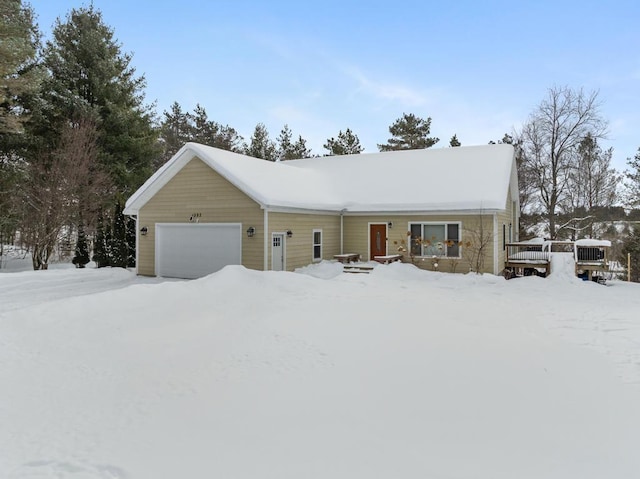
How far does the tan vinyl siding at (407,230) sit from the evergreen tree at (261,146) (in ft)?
78.3

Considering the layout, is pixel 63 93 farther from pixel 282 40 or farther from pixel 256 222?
pixel 256 222

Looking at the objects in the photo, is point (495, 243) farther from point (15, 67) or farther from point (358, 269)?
point (15, 67)

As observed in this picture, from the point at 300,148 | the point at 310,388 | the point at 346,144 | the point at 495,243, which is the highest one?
the point at 300,148

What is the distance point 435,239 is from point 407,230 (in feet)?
3.65

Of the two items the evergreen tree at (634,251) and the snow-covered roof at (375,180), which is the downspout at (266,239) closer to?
the snow-covered roof at (375,180)

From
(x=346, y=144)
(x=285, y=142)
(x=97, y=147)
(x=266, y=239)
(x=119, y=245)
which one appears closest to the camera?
(x=266, y=239)

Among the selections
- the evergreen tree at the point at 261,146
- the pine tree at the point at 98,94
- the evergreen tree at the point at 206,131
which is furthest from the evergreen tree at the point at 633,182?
the evergreen tree at the point at 206,131

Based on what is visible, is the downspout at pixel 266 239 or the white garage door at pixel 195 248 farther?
the white garage door at pixel 195 248

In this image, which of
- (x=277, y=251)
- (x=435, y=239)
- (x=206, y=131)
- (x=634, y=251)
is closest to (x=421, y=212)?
(x=435, y=239)

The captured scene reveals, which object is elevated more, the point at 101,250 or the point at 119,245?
the point at 119,245

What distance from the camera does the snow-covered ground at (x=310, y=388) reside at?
3.46m

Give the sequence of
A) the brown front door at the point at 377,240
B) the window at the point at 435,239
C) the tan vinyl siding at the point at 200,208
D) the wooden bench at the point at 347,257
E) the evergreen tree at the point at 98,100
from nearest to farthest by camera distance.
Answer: the tan vinyl siding at the point at 200,208 → the window at the point at 435,239 → the wooden bench at the point at 347,257 → the brown front door at the point at 377,240 → the evergreen tree at the point at 98,100

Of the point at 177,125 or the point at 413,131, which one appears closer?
the point at 413,131

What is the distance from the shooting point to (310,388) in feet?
16.0
